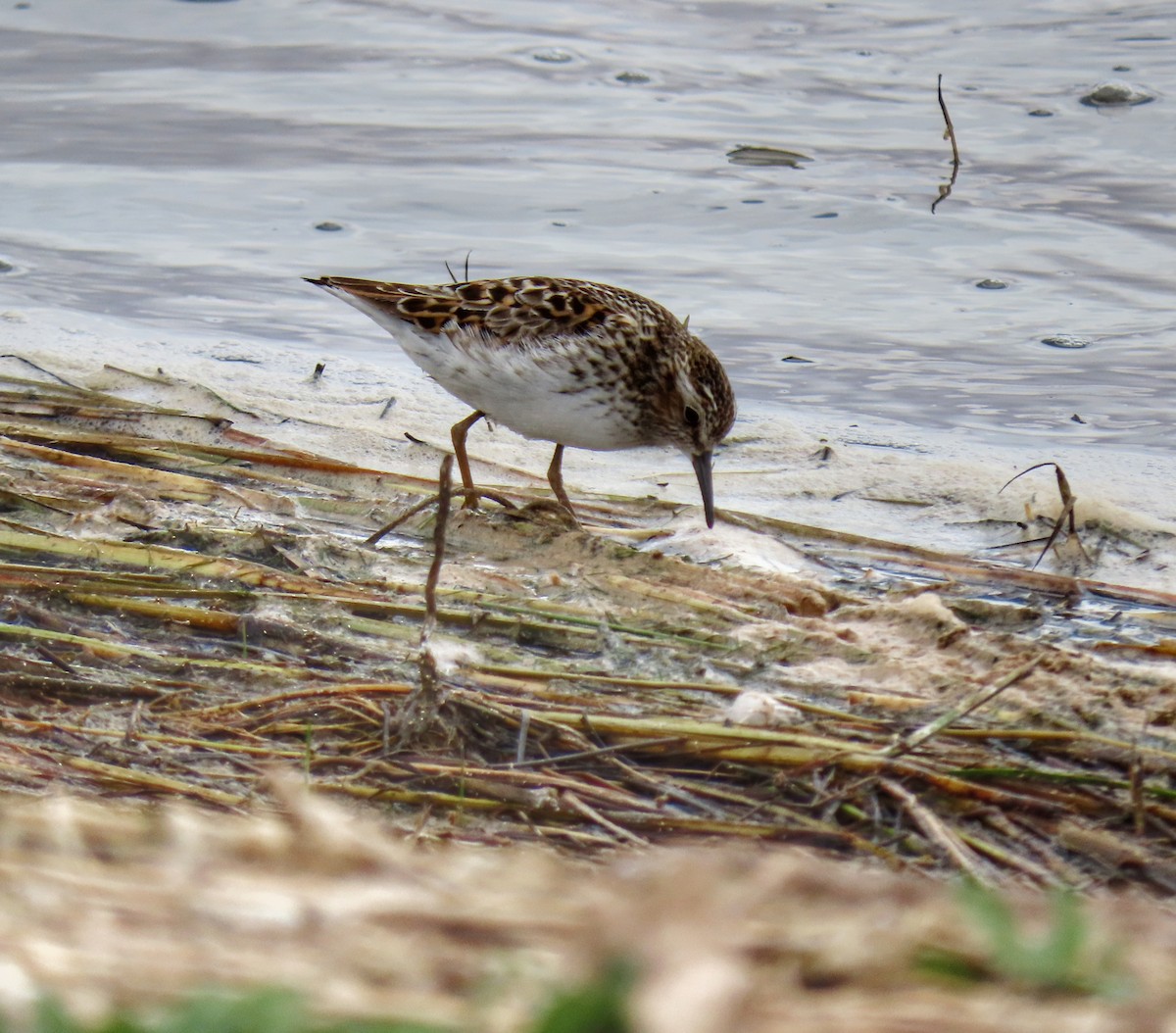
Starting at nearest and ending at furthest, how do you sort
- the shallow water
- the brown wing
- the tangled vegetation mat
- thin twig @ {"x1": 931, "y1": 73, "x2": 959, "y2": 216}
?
the tangled vegetation mat → the brown wing → the shallow water → thin twig @ {"x1": 931, "y1": 73, "x2": 959, "y2": 216}

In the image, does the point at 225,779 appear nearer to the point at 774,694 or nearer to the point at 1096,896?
the point at 774,694

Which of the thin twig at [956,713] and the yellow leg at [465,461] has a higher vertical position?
the thin twig at [956,713]

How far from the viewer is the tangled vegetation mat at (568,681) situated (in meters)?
3.19

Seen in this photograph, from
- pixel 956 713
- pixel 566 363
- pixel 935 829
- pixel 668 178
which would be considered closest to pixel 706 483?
pixel 566 363

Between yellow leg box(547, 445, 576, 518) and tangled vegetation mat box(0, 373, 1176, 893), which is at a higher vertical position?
tangled vegetation mat box(0, 373, 1176, 893)

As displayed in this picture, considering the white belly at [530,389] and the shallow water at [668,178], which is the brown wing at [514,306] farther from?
the shallow water at [668,178]

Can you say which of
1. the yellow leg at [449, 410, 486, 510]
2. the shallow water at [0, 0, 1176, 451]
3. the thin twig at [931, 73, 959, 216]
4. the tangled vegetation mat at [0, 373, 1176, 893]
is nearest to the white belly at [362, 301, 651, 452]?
the yellow leg at [449, 410, 486, 510]

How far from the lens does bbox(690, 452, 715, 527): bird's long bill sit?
Answer: 5.52m

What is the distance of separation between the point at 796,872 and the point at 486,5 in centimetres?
1381

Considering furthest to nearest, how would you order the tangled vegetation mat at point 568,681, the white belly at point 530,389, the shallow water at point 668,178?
the shallow water at point 668,178, the white belly at point 530,389, the tangled vegetation mat at point 568,681

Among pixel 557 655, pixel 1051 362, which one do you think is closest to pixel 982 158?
pixel 1051 362

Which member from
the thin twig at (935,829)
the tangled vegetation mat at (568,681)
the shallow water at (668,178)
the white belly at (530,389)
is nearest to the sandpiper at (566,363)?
the white belly at (530,389)

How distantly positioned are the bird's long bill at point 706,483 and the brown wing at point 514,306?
559 millimetres

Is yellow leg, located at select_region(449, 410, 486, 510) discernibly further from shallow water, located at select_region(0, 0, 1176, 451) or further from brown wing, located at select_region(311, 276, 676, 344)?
shallow water, located at select_region(0, 0, 1176, 451)
